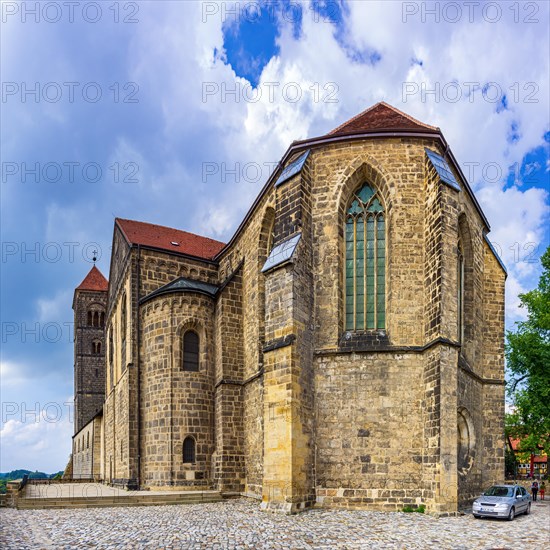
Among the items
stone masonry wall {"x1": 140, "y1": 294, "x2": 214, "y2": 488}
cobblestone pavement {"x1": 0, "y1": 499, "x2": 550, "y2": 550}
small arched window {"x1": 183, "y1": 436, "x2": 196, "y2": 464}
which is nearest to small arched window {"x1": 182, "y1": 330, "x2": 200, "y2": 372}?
stone masonry wall {"x1": 140, "y1": 294, "x2": 214, "y2": 488}

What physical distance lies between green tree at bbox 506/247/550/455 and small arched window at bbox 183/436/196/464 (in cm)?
1503

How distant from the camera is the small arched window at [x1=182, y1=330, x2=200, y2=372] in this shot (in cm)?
2328

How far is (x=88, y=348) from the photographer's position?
54.5 m

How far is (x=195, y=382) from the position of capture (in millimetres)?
22812

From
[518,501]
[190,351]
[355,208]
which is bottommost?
[518,501]

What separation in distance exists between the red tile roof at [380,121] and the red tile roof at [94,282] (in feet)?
135

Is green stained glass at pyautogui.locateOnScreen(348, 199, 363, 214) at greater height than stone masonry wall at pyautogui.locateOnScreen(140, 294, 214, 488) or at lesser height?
greater

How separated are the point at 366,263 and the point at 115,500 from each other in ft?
36.7

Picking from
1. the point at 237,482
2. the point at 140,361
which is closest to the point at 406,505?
the point at 237,482

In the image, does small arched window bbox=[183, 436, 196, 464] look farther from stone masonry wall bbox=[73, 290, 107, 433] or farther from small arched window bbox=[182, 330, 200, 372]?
stone masonry wall bbox=[73, 290, 107, 433]

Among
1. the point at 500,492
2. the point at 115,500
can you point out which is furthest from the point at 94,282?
the point at 500,492

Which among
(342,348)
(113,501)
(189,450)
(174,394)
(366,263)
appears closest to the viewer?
(342,348)

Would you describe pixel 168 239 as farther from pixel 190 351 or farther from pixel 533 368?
pixel 533 368

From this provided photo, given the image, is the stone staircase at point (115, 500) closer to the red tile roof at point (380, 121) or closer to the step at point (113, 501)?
the step at point (113, 501)
